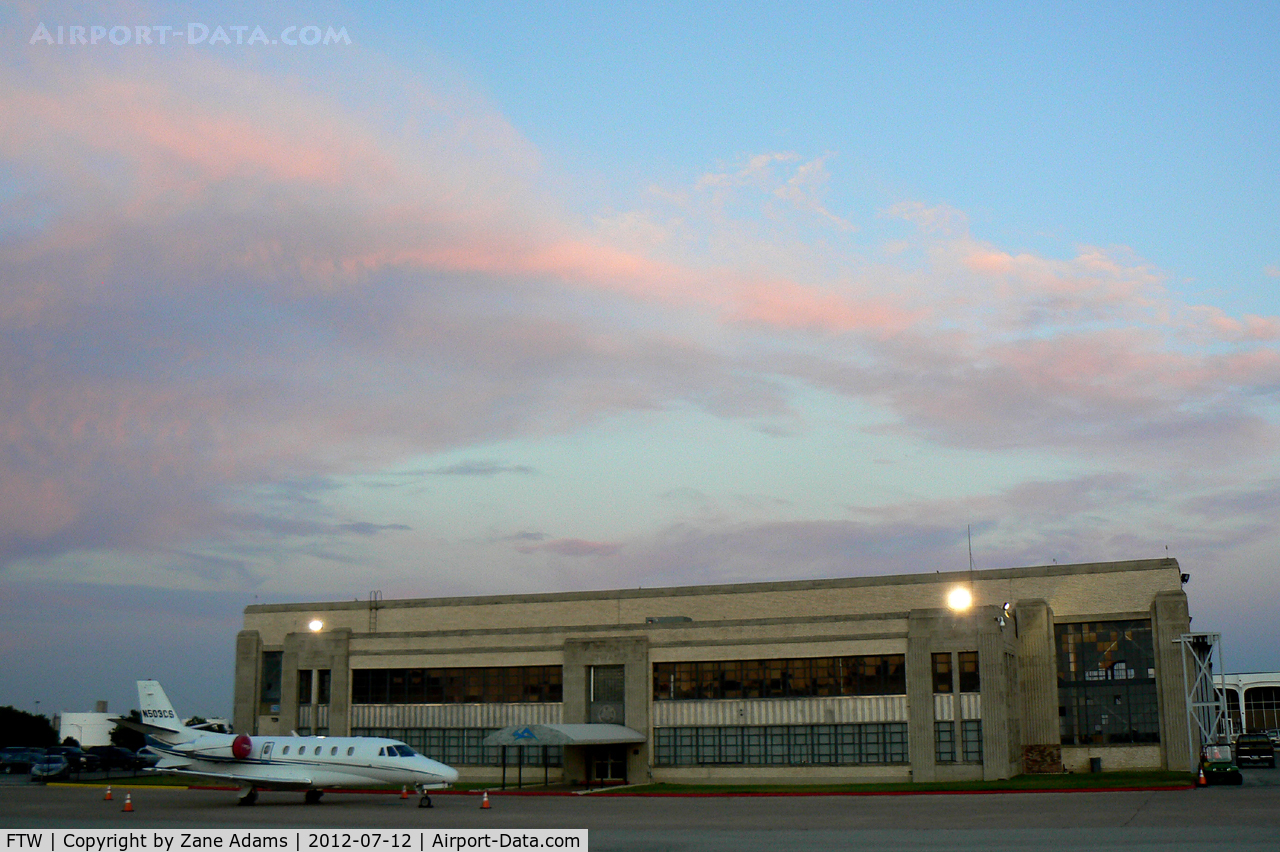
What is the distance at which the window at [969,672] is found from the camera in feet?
198

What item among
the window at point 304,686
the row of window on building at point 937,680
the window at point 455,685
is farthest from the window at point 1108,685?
the window at point 304,686

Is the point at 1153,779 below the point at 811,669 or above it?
below

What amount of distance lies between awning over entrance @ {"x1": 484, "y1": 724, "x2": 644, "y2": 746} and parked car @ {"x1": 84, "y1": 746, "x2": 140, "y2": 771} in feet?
128

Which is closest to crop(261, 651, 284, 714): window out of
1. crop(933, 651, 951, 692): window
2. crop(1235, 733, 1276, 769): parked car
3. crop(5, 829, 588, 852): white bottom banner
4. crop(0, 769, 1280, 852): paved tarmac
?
crop(0, 769, 1280, 852): paved tarmac

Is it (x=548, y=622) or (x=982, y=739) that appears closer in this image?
(x=982, y=739)

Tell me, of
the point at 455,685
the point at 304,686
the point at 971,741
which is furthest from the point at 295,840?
the point at 304,686

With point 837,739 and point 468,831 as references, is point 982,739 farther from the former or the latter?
point 468,831

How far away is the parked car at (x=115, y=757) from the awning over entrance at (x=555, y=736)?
39062mm

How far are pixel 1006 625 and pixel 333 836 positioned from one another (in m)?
41.7

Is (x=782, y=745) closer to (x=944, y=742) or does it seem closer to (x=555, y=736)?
(x=944, y=742)

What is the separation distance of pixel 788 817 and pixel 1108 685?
33415mm

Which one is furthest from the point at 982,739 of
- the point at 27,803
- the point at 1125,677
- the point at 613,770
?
the point at 27,803

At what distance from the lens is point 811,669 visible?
64188 millimetres

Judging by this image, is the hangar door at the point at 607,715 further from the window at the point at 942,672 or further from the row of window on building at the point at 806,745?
the window at the point at 942,672
